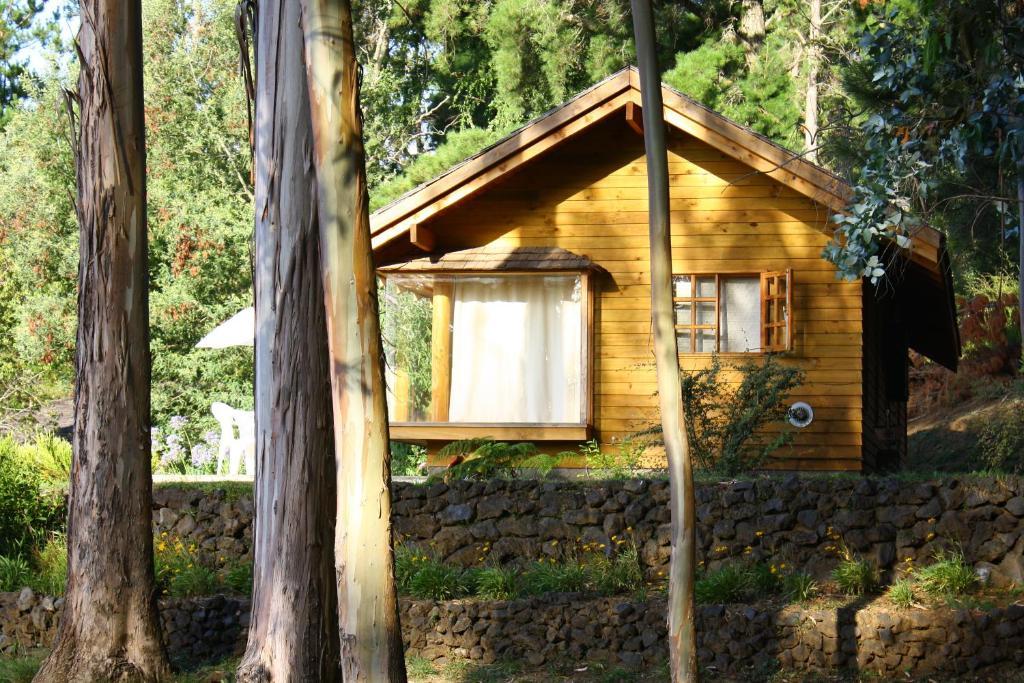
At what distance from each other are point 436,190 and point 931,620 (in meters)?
7.76

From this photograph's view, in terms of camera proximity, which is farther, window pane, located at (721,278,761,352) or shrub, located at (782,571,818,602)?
window pane, located at (721,278,761,352)

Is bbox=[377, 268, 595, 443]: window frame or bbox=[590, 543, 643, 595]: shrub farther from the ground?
bbox=[377, 268, 595, 443]: window frame

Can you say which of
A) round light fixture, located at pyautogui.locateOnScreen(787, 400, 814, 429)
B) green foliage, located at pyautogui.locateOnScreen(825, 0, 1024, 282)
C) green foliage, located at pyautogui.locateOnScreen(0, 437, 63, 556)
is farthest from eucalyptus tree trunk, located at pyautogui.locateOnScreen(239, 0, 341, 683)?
round light fixture, located at pyautogui.locateOnScreen(787, 400, 814, 429)

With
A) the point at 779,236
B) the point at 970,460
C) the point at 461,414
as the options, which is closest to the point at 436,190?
the point at 461,414

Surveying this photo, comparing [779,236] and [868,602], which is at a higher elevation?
[779,236]

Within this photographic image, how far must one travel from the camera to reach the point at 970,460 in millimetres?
19656

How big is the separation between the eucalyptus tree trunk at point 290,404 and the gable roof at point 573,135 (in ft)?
21.2

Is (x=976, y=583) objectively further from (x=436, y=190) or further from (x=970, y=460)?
(x=970, y=460)

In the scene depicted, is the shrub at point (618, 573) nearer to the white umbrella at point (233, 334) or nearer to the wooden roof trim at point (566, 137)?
the wooden roof trim at point (566, 137)

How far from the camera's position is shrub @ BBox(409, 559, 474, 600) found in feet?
36.0

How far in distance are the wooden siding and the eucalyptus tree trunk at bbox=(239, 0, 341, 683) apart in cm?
716

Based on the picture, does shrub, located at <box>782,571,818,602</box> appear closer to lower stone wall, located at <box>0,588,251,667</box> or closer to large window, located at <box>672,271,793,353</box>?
large window, located at <box>672,271,793,353</box>

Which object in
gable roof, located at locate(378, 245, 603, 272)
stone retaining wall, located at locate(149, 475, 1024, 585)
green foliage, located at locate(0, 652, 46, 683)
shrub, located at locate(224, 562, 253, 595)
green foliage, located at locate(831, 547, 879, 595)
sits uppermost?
gable roof, located at locate(378, 245, 603, 272)

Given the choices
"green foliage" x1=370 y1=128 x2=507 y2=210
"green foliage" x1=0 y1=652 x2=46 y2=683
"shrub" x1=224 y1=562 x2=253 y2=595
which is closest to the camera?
"green foliage" x1=0 y1=652 x2=46 y2=683
